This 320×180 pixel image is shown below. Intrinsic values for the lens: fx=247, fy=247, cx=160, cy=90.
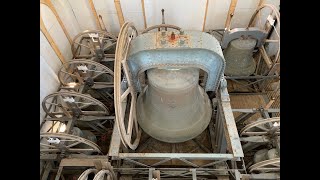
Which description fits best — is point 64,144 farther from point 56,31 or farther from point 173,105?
point 56,31

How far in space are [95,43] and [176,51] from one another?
3.74 meters

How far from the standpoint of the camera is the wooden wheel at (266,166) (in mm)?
4289

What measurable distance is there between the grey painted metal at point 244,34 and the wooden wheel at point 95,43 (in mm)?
3074

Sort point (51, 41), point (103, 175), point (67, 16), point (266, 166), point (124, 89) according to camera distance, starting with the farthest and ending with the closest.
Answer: point (67, 16) < point (51, 41) < point (266, 166) < point (124, 89) < point (103, 175)

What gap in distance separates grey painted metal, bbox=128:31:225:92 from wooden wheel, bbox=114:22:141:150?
190 mm

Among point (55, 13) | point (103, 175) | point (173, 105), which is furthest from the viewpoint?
point (55, 13)

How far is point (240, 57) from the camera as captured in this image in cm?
694

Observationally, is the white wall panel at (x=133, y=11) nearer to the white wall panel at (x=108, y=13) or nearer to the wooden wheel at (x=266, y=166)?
the white wall panel at (x=108, y=13)

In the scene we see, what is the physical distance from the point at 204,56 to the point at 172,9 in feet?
12.1

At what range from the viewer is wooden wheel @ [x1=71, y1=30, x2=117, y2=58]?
648cm

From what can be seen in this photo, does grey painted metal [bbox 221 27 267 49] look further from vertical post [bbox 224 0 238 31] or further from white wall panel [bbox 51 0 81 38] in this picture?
white wall panel [bbox 51 0 81 38]

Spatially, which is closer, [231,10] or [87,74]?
[87,74]

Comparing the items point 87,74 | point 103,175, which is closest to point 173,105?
point 103,175

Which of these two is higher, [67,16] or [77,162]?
[67,16]
